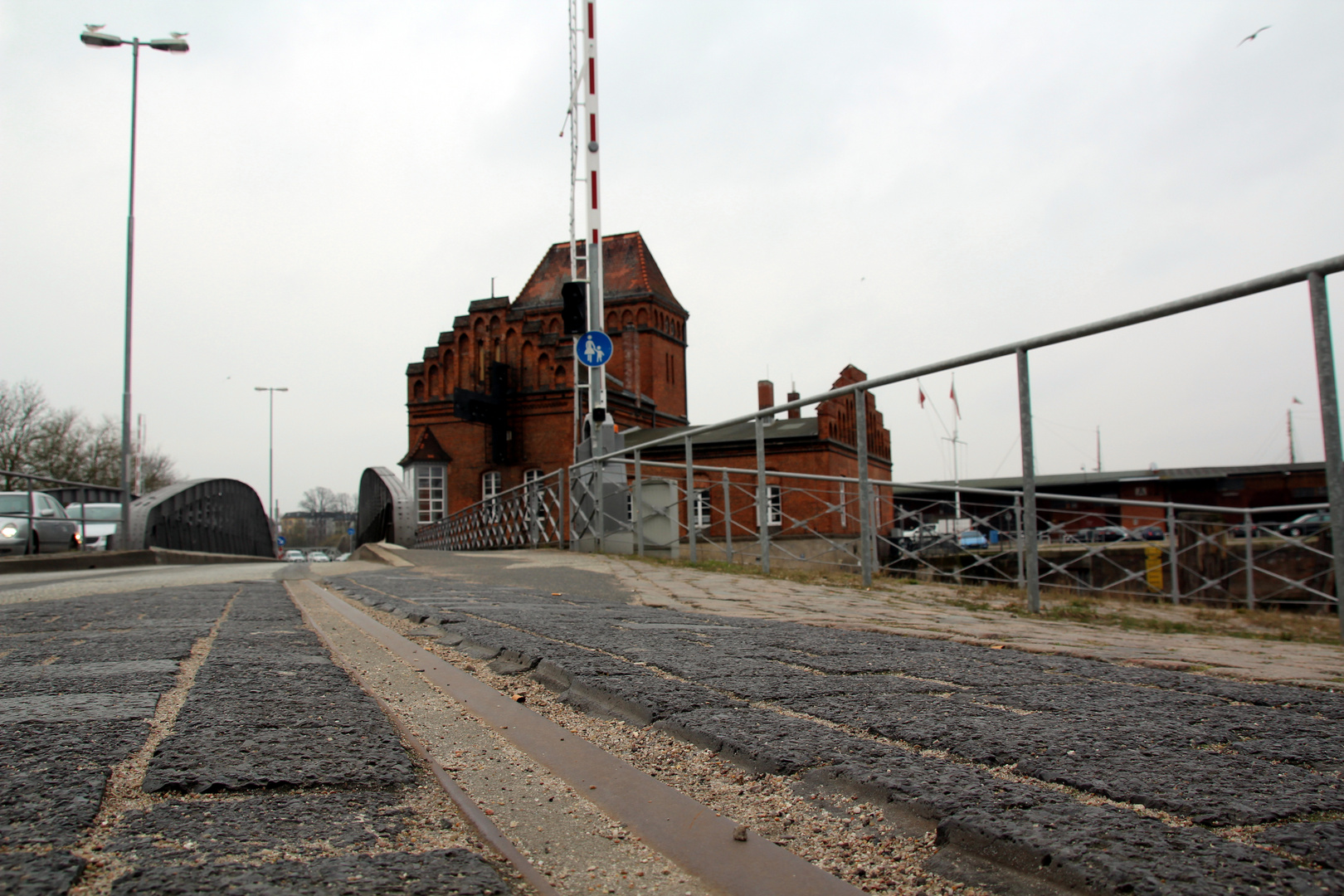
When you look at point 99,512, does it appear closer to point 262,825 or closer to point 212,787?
point 212,787

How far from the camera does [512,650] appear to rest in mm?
2959

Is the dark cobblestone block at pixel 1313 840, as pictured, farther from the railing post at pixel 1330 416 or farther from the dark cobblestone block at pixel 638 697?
the railing post at pixel 1330 416

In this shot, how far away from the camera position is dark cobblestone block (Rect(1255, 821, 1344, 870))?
1.21 m

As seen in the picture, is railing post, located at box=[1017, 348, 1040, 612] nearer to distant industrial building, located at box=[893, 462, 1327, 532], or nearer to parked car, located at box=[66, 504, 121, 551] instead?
distant industrial building, located at box=[893, 462, 1327, 532]

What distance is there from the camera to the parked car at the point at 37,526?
13750mm

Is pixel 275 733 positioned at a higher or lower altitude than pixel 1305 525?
lower

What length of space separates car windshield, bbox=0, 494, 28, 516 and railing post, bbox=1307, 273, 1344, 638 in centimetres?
1791

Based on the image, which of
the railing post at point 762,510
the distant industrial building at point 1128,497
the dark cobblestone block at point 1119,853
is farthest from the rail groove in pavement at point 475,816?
the railing post at point 762,510

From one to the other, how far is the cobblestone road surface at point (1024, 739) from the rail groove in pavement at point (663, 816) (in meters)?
0.21

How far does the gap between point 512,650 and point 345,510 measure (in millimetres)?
106112

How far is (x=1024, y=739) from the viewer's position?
1.81 metres

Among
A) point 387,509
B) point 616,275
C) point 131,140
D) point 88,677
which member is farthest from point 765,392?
point 88,677

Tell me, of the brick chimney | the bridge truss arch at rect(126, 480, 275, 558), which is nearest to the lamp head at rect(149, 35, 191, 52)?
the bridge truss arch at rect(126, 480, 275, 558)

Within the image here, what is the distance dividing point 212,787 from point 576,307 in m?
11.5
